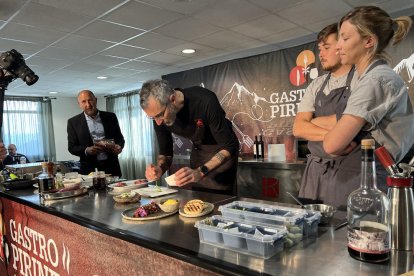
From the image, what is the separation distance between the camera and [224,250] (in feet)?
3.11

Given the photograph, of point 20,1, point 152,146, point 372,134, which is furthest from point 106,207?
point 152,146

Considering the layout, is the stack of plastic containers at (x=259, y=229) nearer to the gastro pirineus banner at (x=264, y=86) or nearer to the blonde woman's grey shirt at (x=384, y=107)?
the blonde woman's grey shirt at (x=384, y=107)

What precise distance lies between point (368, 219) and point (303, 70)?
370 centimetres

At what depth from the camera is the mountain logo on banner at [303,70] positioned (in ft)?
13.7

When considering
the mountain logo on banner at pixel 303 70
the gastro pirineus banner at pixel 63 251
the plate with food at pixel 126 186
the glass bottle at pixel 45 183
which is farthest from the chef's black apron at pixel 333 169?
the mountain logo on banner at pixel 303 70

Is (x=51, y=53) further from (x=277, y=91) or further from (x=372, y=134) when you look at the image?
(x=372, y=134)

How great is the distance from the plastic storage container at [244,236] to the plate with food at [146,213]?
1.27 feet

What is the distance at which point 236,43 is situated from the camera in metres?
4.19

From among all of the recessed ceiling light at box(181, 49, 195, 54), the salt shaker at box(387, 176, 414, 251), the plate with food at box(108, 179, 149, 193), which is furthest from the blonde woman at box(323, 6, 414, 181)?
the recessed ceiling light at box(181, 49, 195, 54)

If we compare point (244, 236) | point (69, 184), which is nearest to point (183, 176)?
point (244, 236)

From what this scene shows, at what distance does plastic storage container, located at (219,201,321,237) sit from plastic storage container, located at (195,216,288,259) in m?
0.05

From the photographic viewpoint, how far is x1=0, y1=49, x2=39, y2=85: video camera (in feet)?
7.37

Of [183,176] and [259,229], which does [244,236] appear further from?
[183,176]

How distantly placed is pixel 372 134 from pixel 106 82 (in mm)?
6075
